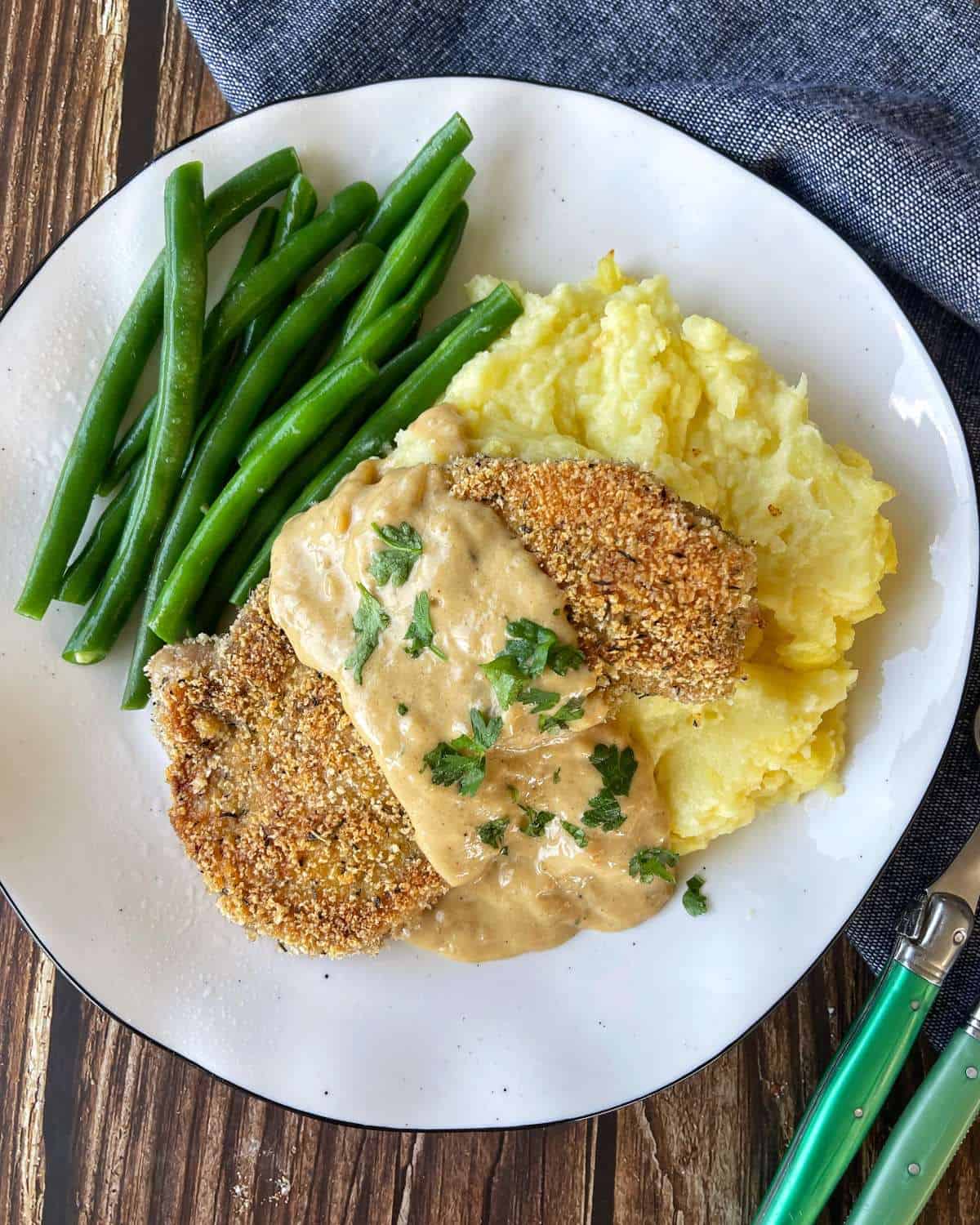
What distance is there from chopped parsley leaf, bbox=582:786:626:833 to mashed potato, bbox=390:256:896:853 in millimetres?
225

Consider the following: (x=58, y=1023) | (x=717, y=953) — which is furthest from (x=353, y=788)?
(x=58, y=1023)

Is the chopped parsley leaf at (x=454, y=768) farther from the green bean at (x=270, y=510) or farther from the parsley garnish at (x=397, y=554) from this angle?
the green bean at (x=270, y=510)

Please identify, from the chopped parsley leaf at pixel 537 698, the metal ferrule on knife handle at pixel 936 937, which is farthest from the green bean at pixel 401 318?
the metal ferrule on knife handle at pixel 936 937

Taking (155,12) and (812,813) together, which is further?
(155,12)

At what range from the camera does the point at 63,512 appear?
3266 mm

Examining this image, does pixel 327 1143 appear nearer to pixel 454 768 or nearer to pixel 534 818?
pixel 534 818

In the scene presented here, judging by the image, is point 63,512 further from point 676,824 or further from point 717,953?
point 717,953

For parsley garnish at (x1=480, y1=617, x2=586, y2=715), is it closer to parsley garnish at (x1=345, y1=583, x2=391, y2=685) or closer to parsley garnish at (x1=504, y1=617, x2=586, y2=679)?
parsley garnish at (x1=504, y1=617, x2=586, y2=679)

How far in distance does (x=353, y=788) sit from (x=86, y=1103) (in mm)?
1691

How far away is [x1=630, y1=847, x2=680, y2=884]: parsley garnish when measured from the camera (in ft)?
10.3

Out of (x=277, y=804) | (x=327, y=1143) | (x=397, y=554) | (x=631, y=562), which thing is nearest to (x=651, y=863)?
(x=631, y=562)

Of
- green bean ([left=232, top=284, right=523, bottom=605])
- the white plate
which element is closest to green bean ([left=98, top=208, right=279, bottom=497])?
the white plate

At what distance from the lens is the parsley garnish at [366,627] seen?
273 centimetres

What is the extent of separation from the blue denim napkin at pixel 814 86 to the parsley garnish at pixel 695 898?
0.52 m
